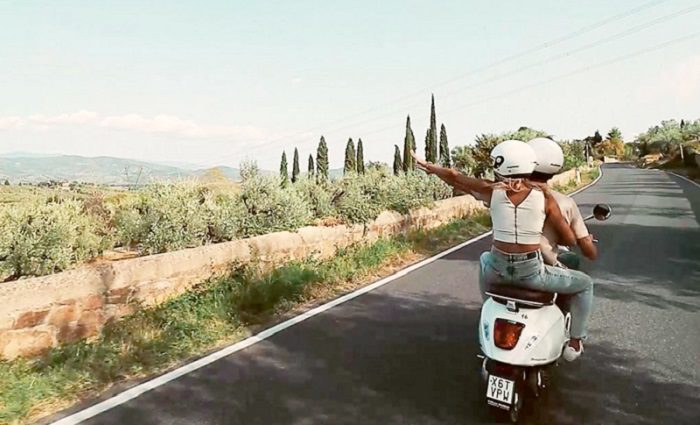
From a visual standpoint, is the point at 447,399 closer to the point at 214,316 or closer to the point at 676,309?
the point at 214,316

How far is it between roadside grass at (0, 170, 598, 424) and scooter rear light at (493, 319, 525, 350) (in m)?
2.92

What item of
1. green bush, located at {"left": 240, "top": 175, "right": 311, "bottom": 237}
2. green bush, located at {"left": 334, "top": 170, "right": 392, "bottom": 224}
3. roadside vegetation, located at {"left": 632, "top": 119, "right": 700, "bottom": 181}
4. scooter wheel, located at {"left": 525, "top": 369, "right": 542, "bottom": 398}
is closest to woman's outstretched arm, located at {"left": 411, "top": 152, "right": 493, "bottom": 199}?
scooter wheel, located at {"left": 525, "top": 369, "right": 542, "bottom": 398}

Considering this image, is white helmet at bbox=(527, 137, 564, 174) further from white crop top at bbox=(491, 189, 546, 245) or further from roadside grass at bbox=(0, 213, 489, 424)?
roadside grass at bbox=(0, 213, 489, 424)

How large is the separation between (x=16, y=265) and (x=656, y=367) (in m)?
7.02

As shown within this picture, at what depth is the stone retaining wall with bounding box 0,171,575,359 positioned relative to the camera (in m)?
5.11

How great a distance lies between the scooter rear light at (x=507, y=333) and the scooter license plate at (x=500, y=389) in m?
0.22

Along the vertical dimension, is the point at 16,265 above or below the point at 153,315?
above

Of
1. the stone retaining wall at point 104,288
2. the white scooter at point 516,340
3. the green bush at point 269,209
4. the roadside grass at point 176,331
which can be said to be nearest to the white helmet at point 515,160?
the white scooter at point 516,340

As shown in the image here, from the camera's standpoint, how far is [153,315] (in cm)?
633

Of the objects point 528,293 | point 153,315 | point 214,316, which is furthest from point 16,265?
A: point 528,293

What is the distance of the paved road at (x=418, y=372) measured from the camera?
13.5 ft

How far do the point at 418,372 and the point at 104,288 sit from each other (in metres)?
3.32

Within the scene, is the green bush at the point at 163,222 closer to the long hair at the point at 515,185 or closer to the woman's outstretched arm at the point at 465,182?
the woman's outstretched arm at the point at 465,182

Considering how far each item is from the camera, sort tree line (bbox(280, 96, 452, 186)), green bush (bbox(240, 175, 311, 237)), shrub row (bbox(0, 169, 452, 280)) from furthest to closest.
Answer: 1. tree line (bbox(280, 96, 452, 186))
2. green bush (bbox(240, 175, 311, 237))
3. shrub row (bbox(0, 169, 452, 280))
